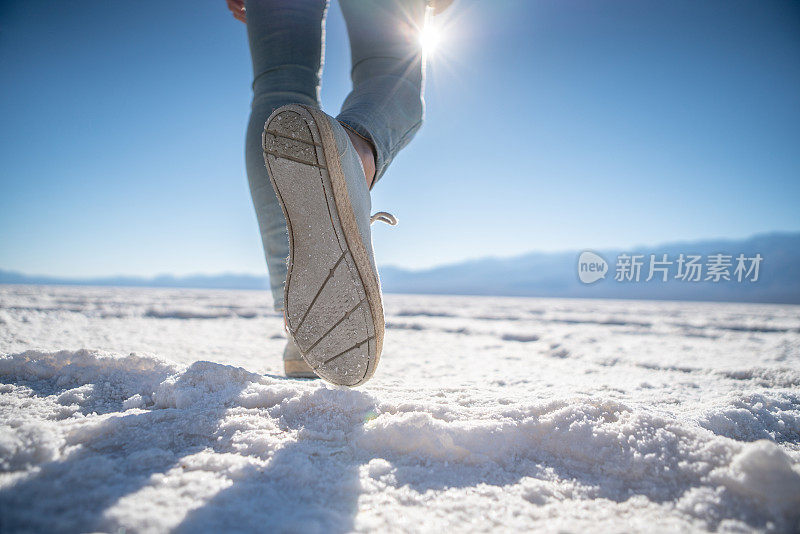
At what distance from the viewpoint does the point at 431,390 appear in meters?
1.03

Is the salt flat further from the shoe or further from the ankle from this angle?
the ankle

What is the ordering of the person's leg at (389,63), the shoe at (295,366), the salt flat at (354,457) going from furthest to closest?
the shoe at (295,366), the person's leg at (389,63), the salt flat at (354,457)

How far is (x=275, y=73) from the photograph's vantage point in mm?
1000

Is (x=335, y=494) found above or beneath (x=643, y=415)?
beneath

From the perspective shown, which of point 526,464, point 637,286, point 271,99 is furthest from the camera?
point 637,286

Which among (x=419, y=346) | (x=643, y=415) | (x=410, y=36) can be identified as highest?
(x=410, y=36)

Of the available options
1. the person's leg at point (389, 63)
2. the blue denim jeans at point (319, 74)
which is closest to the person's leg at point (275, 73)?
the blue denim jeans at point (319, 74)

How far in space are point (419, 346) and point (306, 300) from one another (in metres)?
1.76

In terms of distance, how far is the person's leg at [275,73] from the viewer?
0.98 m

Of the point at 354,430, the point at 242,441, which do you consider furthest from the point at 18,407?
the point at 354,430

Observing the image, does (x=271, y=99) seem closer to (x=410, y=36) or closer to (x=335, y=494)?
(x=410, y=36)

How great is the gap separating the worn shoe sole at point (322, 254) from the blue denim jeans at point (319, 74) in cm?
20

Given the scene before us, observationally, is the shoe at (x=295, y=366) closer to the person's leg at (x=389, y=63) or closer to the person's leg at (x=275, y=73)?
the person's leg at (x=275, y=73)

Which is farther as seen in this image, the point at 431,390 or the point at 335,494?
the point at 431,390
